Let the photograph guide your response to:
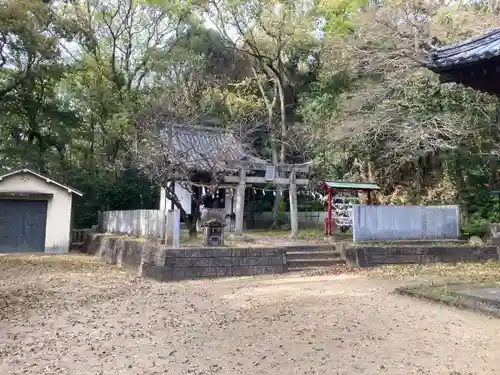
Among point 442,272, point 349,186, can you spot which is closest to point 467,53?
point 442,272

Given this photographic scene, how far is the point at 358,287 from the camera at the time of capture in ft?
31.6

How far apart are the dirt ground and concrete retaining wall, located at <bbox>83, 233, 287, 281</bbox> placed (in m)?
1.15

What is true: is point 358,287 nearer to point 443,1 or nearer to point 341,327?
point 341,327

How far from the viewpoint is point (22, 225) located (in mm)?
19672

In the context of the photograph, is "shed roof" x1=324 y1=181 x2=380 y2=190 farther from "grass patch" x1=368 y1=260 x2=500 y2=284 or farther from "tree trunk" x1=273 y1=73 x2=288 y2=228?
"tree trunk" x1=273 y1=73 x2=288 y2=228

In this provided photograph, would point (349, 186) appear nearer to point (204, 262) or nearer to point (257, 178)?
point (257, 178)

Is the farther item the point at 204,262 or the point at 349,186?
the point at 349,186

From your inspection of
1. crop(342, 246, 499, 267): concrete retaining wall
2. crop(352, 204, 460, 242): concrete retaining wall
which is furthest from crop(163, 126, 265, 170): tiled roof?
crop(342, 246, 499, 267): concrete retaining wall

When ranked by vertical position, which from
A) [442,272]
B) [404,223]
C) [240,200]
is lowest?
[442,272]

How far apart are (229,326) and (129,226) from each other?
36.6 feet

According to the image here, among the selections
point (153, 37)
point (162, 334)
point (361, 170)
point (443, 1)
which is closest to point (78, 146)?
point (153, 37)

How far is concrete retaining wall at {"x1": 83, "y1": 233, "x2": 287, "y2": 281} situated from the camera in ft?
37.2

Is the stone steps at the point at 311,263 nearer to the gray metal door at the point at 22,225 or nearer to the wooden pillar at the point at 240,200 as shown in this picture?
the wooden pillar at the point at 240,200

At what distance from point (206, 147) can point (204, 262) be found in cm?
1064
